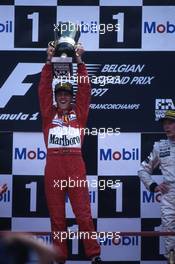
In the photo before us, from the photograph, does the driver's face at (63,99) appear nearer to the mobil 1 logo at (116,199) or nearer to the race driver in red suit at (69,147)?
the race driver in red suit at (69,147)

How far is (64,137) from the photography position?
131 inches

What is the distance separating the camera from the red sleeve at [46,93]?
3.42 m

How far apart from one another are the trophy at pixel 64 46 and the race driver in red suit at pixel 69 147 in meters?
0.04

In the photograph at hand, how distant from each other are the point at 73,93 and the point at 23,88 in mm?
330

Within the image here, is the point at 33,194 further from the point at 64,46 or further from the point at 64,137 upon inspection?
the point at 64,46

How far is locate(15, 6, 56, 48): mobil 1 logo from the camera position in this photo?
353cm

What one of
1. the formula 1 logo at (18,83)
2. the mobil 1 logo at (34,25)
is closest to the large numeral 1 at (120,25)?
the mobil 1 logo at (34,25)

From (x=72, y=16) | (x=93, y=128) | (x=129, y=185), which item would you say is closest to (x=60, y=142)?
(x=93, y=128)

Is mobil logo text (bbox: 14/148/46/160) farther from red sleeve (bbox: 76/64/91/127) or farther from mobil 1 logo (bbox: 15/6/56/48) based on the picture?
mobil 1 logo (bbox: 15/6/56/48)

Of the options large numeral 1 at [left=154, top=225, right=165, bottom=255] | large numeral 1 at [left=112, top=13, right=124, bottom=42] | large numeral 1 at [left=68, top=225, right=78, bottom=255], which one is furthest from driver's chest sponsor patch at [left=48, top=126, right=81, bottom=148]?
large numeral 1 at [left=154, top=225, right=165, bottom=255]

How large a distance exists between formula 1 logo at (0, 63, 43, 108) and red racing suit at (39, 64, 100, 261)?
0.46ft

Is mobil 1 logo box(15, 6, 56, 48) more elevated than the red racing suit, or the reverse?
mobil 1 logo box(15, 6, 56, 48)

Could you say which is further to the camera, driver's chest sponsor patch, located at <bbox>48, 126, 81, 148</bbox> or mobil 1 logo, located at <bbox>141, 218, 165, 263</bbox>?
mobil 1 logo, located at <bbox>141, 218, 165, 263</bbox>

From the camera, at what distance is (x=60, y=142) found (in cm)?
333
